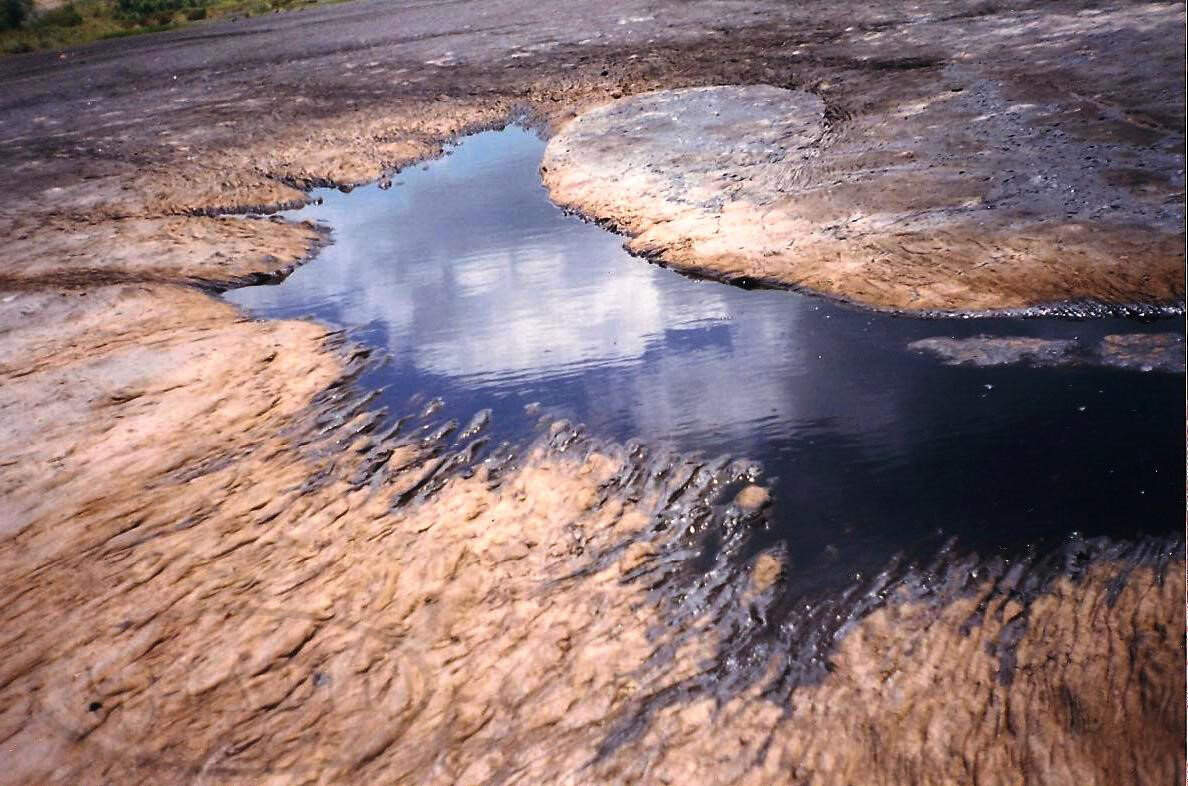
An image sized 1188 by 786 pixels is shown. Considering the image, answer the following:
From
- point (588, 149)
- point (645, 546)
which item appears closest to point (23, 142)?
point (588, 149)

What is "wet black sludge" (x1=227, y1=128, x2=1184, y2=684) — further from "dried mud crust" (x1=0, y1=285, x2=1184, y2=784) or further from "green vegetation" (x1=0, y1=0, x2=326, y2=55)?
"green vegetation" (x1=0, y1=0, x2=326, y2=55)

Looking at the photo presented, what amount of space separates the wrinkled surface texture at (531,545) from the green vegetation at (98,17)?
17.2 meters

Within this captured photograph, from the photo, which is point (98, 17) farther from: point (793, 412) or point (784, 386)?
point (793, 412)

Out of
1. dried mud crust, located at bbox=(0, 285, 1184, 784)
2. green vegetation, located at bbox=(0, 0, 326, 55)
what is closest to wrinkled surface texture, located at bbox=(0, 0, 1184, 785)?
dried mud crust, located at bbox=(0, 285, 1184, 784)

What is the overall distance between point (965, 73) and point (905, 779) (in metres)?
8.99

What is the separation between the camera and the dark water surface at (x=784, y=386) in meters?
4.04

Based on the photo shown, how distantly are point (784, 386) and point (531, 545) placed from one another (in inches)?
77.7

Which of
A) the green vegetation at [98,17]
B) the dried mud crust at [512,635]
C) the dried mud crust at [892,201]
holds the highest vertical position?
the green vegetation at [98,17]

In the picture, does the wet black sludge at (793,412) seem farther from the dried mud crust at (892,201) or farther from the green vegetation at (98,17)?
the green vegetation at (98,17)

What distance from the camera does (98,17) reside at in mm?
25844

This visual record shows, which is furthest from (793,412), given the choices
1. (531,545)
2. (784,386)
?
(531,545)

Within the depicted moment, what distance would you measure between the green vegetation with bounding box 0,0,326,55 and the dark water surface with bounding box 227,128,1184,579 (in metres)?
20.6

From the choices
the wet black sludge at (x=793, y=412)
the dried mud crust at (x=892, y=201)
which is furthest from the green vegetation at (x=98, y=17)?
the wet black sludge at (x=793, y=412)

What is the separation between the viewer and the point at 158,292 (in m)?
7.16
